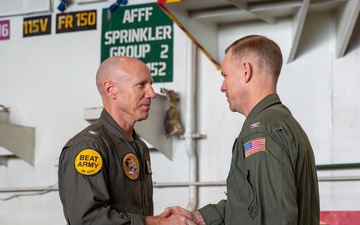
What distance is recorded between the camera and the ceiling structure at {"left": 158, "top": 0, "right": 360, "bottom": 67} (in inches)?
146

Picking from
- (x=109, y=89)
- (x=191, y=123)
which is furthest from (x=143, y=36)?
(x=109, y=89)

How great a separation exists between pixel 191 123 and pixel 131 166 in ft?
5.73

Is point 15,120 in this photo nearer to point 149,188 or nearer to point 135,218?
point 149,188

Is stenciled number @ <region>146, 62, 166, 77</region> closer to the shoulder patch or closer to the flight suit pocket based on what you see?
the shoulder patch

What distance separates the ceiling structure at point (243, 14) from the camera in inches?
146

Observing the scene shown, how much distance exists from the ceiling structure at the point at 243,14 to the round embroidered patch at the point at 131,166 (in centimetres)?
139

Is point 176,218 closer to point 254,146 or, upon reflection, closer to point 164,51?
point 254,146

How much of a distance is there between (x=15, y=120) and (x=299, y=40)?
2.25 m

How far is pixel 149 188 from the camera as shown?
2.71 metres

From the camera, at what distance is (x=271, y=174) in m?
1.91

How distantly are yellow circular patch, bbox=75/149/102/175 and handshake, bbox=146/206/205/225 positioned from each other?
0.94 feet

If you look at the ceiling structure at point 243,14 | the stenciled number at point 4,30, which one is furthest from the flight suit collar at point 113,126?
the stenciled number at point 4,30

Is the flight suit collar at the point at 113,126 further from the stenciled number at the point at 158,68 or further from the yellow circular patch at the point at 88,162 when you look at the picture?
the stenciled number at the point at 158,68

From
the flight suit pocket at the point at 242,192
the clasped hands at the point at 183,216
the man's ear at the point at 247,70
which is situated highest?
the man's ear at the point at 247,70
